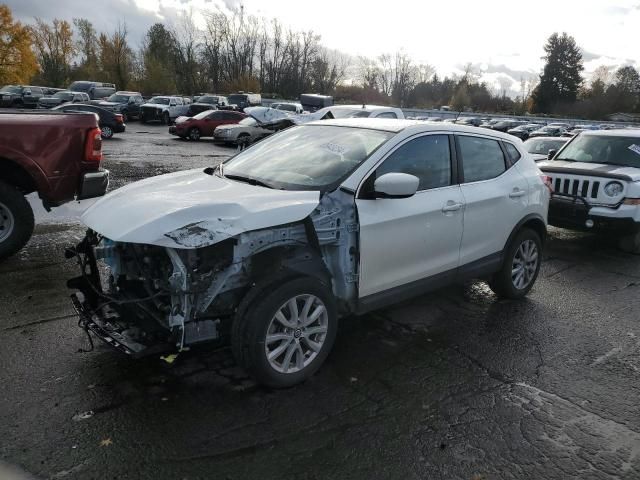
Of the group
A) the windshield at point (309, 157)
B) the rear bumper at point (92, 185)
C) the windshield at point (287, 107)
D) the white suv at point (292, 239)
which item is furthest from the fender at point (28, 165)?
the windshield at point (287, 107)

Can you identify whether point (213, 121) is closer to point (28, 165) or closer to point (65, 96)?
point (65, 96)

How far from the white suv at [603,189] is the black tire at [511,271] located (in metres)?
2.48

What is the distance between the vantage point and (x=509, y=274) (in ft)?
17.2

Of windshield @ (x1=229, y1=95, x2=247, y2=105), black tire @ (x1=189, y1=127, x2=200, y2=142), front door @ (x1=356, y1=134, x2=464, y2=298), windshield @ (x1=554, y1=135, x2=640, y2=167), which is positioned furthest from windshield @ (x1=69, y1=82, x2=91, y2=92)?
front door @ (x1=356, y1=134, x2=464, y2=298)

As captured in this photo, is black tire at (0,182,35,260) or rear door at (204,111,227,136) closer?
black tire at (0,182,35,260)

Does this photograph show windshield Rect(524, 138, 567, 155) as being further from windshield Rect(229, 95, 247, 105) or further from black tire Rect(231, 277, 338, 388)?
windshield Rect(229, 95, 247, 105)

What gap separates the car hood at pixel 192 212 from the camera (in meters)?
3.04

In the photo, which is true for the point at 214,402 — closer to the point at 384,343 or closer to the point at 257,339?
the point at 257,339

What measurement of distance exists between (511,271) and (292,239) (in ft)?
9.26

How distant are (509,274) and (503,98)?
314 feet

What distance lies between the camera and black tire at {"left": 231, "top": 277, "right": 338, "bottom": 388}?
Result: 10.5 feet

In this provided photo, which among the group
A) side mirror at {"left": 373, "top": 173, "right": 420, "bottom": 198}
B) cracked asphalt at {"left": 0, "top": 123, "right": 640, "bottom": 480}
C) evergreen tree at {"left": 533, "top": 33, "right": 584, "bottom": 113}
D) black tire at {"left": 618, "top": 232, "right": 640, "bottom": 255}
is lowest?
cracked asphalt at {"left": 0, "top": 123, "right": 640, "bottom": 480}

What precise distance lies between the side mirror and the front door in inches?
5.0

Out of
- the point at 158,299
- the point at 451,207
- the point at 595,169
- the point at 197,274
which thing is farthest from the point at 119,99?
the point at 197,274
